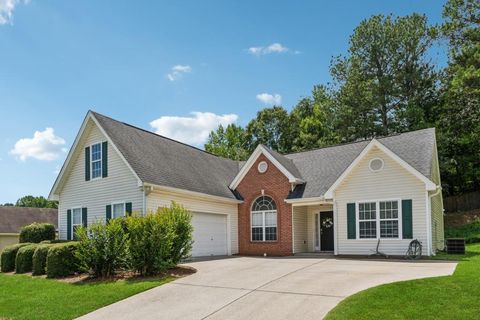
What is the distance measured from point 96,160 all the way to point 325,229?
1150cm

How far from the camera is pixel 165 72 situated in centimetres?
1644

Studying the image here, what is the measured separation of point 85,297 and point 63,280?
3.10 metres

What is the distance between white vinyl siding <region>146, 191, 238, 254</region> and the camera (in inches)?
685

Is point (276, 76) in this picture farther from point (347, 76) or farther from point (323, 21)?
point (347, 76)

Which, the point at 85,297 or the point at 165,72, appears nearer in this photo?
the point at 85,297

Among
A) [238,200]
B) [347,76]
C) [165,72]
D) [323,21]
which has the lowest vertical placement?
[238,200]

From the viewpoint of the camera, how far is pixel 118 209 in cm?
1828

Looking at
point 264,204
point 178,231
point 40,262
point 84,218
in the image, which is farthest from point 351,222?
point 40,262

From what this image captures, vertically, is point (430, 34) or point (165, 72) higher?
point (430, 34)

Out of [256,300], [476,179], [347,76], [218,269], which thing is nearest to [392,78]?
[347,76]

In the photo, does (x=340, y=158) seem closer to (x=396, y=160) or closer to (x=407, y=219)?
(x=396, y=160)

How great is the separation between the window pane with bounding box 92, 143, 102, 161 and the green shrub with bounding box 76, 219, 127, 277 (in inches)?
247

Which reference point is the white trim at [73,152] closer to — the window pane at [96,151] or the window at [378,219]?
the window pane at [96,151]

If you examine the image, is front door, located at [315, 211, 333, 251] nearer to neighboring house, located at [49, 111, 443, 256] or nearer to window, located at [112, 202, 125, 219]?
neighboring house, located at [49, 111, 443, 256]
